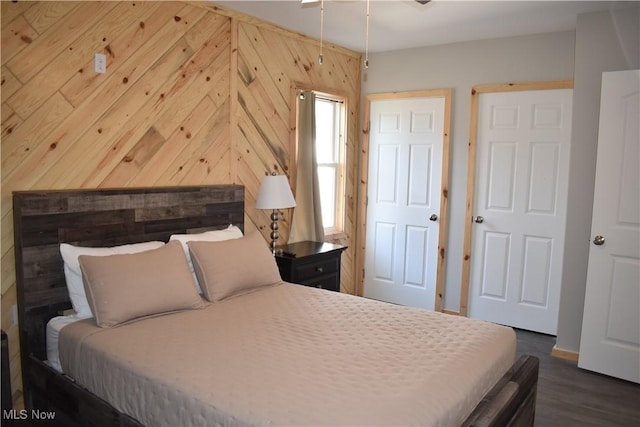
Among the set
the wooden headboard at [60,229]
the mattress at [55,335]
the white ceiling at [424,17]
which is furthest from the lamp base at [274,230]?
the mattress at [55,335]

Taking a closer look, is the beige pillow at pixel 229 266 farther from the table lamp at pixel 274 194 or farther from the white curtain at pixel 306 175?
the white curtain at pixel 306 175

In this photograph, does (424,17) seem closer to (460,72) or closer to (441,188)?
(460,72)

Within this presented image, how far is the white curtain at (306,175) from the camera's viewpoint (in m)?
4.19

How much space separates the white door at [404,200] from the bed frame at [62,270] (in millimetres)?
2300

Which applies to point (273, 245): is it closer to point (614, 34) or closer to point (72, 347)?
point (72, 347)

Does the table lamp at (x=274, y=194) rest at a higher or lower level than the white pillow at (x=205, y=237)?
higher

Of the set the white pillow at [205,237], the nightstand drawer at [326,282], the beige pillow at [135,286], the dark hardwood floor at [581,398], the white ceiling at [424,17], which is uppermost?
the white ceiling at [424,17]

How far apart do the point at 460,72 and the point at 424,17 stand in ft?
3.05

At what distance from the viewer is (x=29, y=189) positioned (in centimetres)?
252

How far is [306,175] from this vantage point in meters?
4.23

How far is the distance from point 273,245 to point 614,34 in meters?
2.84

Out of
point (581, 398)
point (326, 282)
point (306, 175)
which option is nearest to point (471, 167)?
point (306, 175)

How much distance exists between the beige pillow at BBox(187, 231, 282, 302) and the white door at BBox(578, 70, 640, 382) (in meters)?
2.24

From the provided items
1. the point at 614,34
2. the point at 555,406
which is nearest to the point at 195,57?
the point at 614,34
